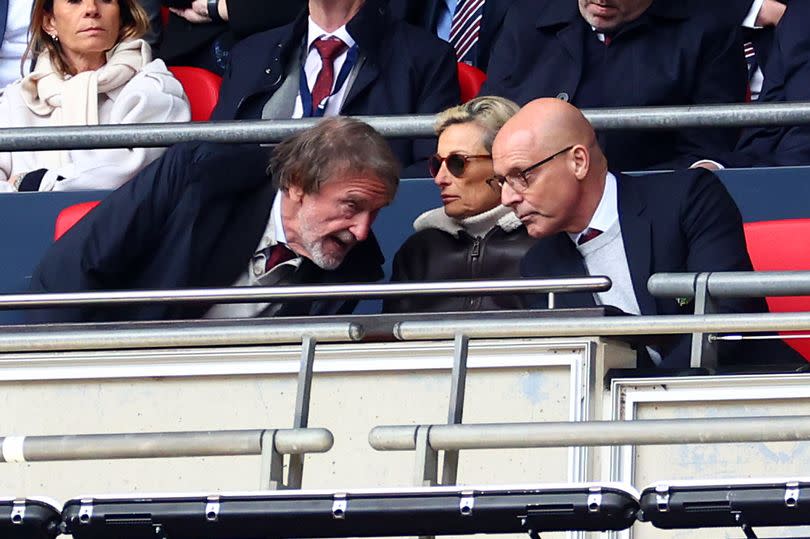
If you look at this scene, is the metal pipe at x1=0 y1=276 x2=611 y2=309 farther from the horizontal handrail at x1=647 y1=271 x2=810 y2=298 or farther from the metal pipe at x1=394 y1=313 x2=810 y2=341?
the horizontal handrail at x1=647 y1=271 x2=810 y2=298

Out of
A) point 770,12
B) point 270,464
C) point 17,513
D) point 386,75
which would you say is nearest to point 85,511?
→ point 17,513

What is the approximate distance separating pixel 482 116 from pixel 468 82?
1.17m

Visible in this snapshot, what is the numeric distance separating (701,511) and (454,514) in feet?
1.29

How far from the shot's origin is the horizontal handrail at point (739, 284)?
11.8 feet

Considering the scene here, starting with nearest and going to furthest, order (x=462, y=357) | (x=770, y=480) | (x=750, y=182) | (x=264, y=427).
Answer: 1. (x=770, y=480)
2. (x=462, y=357)
3. (x=264, y=427)
4. (x=750, y=182)

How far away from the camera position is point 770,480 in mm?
3051

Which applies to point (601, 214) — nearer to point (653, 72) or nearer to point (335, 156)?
point (335, 156)

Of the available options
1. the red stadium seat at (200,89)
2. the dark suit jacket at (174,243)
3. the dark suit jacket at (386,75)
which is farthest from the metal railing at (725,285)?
the red stadium seat at (200,89)

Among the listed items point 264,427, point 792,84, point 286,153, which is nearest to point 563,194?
point 286,153

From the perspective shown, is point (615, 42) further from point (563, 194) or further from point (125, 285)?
point (125, 285)

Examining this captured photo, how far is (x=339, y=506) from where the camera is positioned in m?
3.17

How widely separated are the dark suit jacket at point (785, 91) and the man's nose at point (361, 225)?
4.11 feet

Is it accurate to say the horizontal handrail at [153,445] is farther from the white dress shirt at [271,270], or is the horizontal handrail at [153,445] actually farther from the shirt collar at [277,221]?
the shirt collar at [277,221]

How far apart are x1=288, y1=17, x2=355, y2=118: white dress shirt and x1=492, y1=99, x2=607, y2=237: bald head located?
4.00 feet
